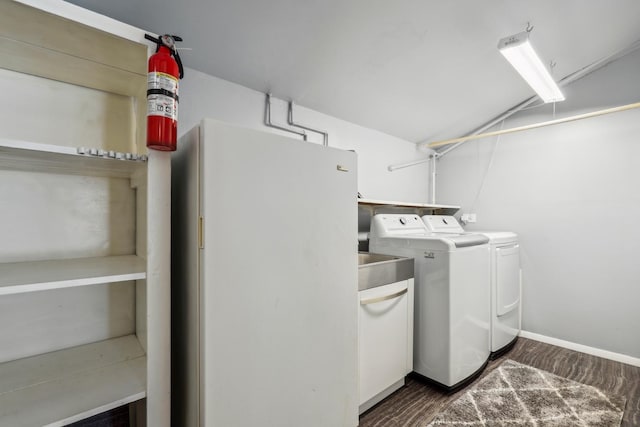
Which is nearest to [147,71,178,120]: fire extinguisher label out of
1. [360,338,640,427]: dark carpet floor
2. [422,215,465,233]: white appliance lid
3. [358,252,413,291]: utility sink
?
[358,252,413,291]: utility sink

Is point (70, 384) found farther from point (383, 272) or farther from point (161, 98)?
point (383, 272)

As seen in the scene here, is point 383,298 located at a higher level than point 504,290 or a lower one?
higher

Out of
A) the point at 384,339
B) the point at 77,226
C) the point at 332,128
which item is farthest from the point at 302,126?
the point at 384,339

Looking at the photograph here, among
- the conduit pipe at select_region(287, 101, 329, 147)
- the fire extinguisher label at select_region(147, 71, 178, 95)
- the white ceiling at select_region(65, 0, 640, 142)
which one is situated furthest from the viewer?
the conduit pipe at select_region(287, 101, 329, 147)

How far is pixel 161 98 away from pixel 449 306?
199 centimetres

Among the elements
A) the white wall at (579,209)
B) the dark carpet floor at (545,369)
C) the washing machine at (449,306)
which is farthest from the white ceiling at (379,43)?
the dark carpet floor at (545,369)

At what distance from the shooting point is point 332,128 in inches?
97.3

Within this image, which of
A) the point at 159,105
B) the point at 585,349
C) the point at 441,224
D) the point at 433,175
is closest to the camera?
the point at 159,105

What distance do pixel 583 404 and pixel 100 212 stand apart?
307 centimetres

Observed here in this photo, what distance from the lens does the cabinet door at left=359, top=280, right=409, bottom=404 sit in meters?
1.69

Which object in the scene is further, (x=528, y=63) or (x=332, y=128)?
(x=332, y=128)

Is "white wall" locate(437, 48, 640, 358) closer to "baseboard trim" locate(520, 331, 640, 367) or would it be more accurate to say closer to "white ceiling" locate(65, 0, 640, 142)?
"baseboard trim" locate(520, 331, 640, 367)

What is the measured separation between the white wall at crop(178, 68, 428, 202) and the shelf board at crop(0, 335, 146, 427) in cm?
120

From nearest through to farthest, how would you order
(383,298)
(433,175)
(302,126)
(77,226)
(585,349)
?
(77,226) → (383,298) → (302,126) → (585,349) → (433,175)
